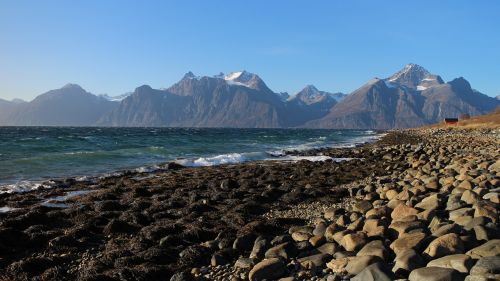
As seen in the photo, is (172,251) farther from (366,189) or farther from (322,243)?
(366,189)

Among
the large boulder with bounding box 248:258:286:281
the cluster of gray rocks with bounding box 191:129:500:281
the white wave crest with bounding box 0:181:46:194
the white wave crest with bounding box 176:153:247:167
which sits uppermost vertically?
the cluster of gray rocks with bounding box 191:129:500:281

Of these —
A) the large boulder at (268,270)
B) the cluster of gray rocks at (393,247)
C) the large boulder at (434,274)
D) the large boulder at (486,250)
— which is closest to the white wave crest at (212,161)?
the cluster of gray rocks at (393,247)

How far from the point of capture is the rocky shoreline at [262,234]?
6379mm

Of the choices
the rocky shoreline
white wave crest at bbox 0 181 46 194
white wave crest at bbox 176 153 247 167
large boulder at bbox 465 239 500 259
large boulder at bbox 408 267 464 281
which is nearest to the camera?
large boulder at bbox 408 267 464 281

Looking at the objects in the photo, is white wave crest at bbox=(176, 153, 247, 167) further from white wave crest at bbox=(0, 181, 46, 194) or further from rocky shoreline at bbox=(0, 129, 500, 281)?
rocky shoreline at bbox=(0, 129, 500, 281)

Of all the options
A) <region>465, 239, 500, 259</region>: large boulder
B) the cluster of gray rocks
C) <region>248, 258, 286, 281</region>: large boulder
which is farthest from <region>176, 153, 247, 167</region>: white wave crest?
<region>465, 239, 500, 259</region>: large boulder

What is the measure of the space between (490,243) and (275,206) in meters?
7.34

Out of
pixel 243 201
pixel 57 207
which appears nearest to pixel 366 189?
pixel 243 201

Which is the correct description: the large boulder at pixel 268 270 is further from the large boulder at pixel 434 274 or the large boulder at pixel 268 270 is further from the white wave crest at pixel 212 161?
the white wave crest at pixel 212 161

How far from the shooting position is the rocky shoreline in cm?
638

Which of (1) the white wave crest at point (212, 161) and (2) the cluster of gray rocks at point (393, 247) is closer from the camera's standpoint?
(2) the cluster of gray rocks at point (393, 247)

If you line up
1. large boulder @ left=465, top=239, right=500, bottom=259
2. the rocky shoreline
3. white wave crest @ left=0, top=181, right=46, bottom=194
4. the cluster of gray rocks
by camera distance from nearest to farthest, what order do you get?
the cluster of gray rocks → large boulder @ left=465, top=239, right=500, bottom=259 → the rocky shoreline → white wave crest @ left=0, top=181, right=46, bottom=194

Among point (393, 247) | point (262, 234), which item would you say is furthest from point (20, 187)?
point (393, 247)

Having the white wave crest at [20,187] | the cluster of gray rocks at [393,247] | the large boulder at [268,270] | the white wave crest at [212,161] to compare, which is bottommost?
the white wave crest at [20,187]
